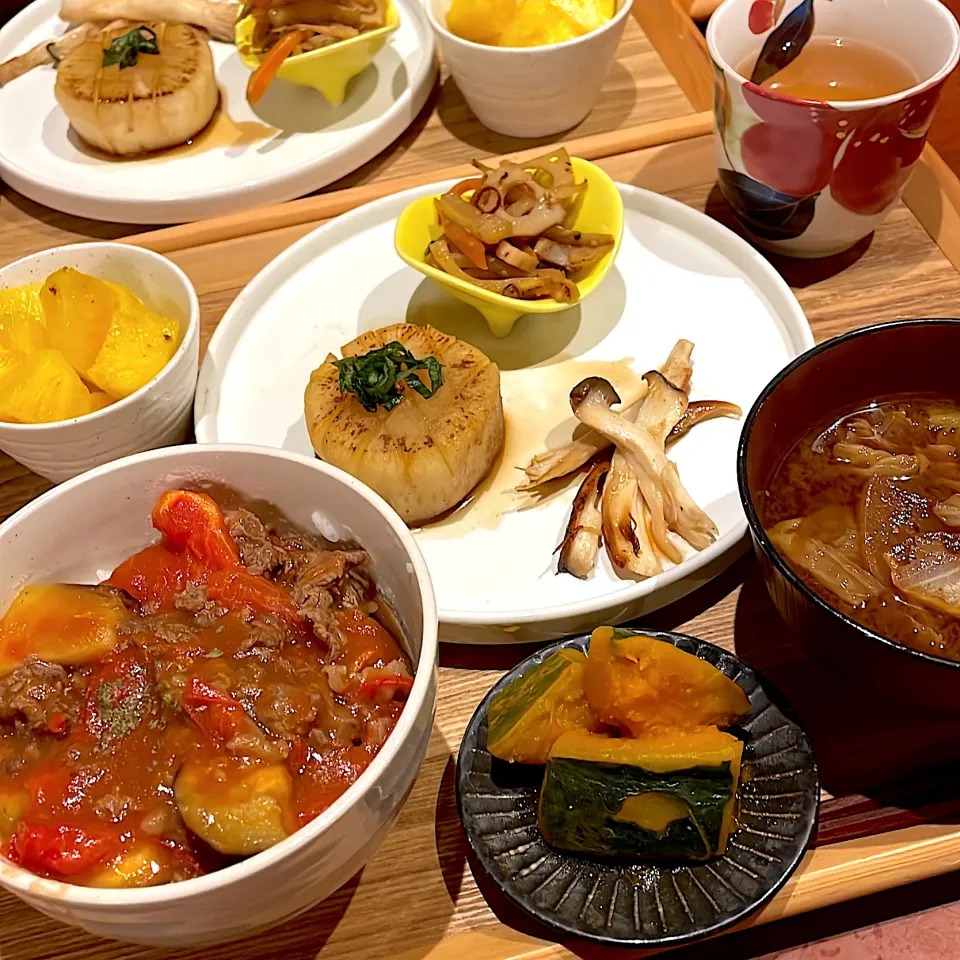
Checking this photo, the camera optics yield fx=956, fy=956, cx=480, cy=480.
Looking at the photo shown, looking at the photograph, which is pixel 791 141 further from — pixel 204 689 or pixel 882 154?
pixel 204 689

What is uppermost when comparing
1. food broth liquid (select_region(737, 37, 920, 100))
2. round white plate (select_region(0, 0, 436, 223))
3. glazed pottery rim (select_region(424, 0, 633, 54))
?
glazed pottery rim (select_region(424, 0, 633, 54))

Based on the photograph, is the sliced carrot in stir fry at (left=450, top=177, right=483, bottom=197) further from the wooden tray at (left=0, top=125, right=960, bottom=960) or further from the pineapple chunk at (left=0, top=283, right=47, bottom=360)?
the wooden tray at (left=0, top=125, right=960, bottom=960)

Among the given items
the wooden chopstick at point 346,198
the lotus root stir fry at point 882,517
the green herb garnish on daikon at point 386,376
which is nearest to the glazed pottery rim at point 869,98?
the wooden chopstick at point 346,198

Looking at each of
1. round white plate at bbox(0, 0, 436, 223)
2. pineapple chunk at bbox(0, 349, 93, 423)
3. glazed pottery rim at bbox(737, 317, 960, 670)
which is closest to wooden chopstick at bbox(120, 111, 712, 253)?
round white plate at bbox(0, 0, 436, 223)

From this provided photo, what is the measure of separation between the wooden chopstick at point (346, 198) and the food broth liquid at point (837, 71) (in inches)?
10.2

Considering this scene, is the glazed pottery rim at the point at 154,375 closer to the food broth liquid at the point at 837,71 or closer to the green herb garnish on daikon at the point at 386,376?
the green herb garnish on daikon at the point at 386,376

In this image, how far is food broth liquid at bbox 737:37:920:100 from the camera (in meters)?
1.75

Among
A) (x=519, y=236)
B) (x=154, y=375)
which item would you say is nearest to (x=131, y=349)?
(x=154, y=375)

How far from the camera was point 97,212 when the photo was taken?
2096 mm

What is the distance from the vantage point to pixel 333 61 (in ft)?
7.01

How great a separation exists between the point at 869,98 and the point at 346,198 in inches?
40.7

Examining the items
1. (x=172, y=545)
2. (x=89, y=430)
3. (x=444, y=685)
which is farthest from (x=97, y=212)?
(x=444, y=685)

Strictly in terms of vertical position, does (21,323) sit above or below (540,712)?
above

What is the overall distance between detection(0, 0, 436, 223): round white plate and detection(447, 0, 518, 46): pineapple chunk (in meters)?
0.16
